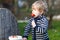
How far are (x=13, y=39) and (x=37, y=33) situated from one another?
1.67ft

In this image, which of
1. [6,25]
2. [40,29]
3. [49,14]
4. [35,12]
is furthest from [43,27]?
[49,14]

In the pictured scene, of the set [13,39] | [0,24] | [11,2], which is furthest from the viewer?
[11,2]

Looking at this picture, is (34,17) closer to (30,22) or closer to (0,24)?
(30,22)

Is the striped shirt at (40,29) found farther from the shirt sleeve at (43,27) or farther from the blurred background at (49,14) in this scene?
the blurred background at (49,14)

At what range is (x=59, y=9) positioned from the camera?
13734 millimetres

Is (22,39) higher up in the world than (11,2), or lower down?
lower down

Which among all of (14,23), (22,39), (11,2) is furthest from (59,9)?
(22,39)

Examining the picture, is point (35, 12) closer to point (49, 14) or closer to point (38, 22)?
point (38, 22)

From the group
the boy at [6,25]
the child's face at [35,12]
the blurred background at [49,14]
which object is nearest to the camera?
the child's face at [35,12]


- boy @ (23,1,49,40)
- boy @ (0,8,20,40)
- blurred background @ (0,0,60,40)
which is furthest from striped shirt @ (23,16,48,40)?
blurred background @ (0,0,60,40)

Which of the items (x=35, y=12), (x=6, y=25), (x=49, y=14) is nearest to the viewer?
(x=35, y=12)

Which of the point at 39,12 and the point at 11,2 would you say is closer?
the point at 39,12

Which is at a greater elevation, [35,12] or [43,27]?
[35,12]

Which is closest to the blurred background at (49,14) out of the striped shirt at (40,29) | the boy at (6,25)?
the boy at (6,25)
